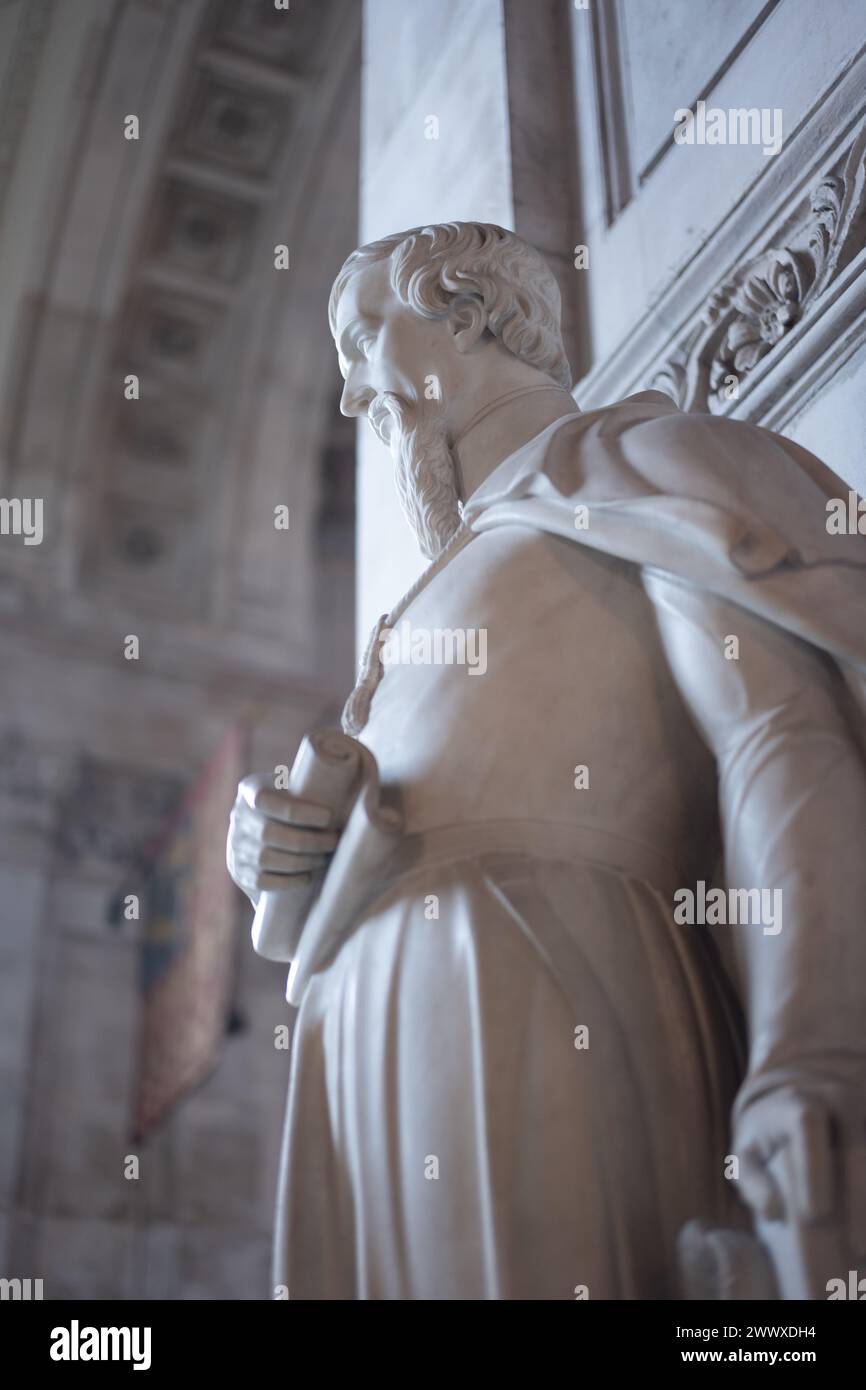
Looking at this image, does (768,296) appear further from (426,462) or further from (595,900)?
(595,900)

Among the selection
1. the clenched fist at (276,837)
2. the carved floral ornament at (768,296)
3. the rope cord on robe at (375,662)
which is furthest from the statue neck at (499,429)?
the carved floral ornament at (768,296)

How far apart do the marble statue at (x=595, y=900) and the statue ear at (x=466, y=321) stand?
335 millimetres

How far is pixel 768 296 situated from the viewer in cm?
369

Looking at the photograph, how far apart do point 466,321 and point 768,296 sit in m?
1.09

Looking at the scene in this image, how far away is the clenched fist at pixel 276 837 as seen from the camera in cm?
223

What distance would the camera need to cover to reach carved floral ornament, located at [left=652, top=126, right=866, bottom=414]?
11.5 feet

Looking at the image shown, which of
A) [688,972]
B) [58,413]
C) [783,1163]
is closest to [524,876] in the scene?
[688,972]

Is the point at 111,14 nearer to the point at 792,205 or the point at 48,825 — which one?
the point at 48,825

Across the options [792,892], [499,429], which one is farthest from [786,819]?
[499,429]

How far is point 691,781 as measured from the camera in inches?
90.1

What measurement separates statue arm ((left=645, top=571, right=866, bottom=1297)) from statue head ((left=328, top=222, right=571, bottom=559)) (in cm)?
64

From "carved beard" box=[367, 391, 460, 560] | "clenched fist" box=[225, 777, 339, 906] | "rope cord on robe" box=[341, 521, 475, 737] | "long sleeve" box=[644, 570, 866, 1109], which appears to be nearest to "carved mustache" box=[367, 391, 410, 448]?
"carved beard" box=[367, 391, 460, 560]

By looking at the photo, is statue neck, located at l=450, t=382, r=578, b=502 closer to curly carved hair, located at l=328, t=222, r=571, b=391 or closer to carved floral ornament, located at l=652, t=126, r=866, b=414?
curly carved hair, located at l=328, t=222, r=571, b=391

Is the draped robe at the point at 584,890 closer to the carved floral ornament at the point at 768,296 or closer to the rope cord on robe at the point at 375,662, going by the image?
the rope cord on robe at the point at 375,662
